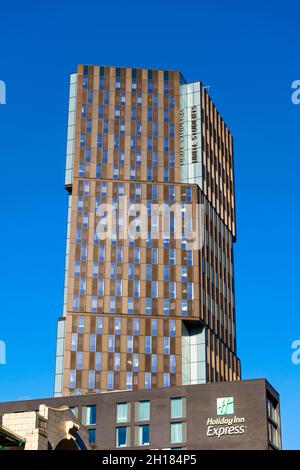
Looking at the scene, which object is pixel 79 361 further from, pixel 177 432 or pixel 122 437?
pixel 177 432

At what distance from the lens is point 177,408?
136625 mm

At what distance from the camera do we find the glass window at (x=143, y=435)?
135 meters

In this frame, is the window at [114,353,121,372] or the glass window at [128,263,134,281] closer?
the window at [114,353,121,372]

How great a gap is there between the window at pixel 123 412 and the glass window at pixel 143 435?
112 inches

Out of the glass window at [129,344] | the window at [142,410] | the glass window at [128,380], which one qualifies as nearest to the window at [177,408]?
the window at [142,410]

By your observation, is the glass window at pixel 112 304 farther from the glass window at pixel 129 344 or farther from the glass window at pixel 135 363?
the glass window at pixel 135 363

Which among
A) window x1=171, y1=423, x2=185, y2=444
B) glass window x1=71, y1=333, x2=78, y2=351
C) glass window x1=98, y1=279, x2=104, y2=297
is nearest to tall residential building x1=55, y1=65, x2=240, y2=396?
glass window x1=71, y1=333, x2=78, y2=351

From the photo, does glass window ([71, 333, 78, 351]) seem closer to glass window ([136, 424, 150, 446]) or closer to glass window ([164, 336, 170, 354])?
glass window ([164, 336, 170, 354])

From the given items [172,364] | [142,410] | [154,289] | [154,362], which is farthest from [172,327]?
[142,410]

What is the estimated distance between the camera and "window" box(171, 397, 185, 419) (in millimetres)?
136000

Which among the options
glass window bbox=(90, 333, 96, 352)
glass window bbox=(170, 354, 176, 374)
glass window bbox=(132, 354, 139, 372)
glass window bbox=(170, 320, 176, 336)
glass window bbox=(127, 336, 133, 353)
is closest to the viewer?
glass window bbox=(132, 354, 139, 372)

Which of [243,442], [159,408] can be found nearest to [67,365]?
[159,408]

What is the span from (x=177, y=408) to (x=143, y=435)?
21.6 feet

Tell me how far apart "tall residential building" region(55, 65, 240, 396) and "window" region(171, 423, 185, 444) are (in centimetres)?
3778
